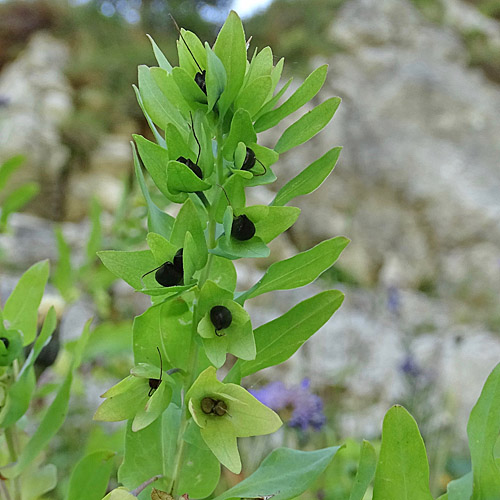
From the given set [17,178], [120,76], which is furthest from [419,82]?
[17,178]

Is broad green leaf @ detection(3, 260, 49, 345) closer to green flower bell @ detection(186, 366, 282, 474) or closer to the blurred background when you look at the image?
green flower bell @ detection(186, 366, 282, 474)

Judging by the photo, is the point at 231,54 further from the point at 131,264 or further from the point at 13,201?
the point at 13,201

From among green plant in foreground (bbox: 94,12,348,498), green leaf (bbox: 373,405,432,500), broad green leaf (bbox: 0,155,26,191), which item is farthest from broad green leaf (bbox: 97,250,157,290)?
broad green leaf (bbox: 0,155,26,191)

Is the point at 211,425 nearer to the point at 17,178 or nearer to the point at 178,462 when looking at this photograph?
the point at 178,462

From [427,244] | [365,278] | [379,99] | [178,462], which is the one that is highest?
[178,462]

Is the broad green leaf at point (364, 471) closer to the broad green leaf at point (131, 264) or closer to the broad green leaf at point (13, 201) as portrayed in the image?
the broad green leaf at point (131, 264)

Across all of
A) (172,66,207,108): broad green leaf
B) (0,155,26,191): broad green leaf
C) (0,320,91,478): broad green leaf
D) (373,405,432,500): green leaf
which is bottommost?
(0,155,26,191): broad green leaf

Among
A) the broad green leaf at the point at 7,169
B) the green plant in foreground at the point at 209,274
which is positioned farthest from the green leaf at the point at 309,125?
the broad green leaf at the point at 7,169
